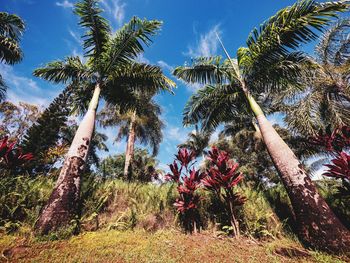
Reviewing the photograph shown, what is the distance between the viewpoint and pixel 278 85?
24.0 feet

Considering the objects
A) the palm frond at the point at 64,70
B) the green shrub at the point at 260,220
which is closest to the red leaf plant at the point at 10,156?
the palm frond at the point at 64,70

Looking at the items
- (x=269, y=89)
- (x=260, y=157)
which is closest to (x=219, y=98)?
(x=269, y=89)

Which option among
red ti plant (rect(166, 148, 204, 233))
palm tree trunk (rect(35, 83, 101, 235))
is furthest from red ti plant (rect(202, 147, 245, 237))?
palm tree trunk (rect(35, 83, 101, 235))

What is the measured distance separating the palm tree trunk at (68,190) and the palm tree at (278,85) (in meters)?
4.83

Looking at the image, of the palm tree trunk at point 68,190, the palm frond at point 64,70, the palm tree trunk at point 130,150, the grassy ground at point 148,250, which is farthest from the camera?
the palm tree trunk at point 130,150

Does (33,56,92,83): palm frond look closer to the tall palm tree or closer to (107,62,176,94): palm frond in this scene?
(107,62,176,94): palm frond

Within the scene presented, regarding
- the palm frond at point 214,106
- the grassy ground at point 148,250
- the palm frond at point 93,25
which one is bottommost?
the grassy ground at point 148,250

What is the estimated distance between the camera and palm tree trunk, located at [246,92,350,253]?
3453 millimetres

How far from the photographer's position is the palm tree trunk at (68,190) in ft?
12.6

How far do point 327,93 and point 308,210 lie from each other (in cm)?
827

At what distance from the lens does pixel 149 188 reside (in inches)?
248

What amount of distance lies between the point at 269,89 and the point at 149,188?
19.9ft

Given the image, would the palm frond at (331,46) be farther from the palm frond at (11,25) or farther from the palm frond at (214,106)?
the palm frond at (11,25)

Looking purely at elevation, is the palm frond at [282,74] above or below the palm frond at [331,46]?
below
